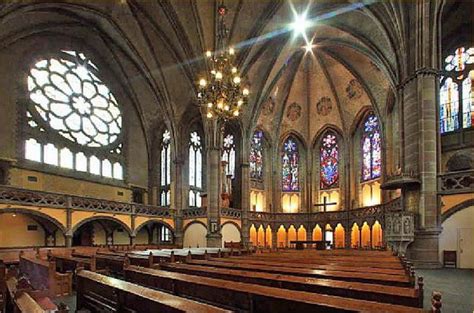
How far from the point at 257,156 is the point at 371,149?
32.0 feet

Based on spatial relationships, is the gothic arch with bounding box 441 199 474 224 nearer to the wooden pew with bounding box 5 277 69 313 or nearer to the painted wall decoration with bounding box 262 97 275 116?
the wooden pew with bounding box 5 277 69 313

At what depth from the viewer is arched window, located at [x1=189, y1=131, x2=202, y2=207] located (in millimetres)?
31859

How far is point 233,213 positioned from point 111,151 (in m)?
10.2

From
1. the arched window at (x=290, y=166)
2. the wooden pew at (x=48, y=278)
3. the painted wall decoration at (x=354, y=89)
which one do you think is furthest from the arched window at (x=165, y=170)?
the wooden pew at (x=48, y=278)

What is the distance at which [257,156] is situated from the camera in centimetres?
3538

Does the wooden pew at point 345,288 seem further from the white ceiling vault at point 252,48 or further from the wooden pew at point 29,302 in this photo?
the white ceiling vault at point 252,48

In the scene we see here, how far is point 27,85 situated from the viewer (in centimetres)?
2469

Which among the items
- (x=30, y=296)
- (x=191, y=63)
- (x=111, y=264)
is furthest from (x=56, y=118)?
(x=30, y=296)

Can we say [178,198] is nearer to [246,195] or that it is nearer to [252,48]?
[246,195]

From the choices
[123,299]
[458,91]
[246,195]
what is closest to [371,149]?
[458,91]

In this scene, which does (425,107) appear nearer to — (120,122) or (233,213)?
(233,213)

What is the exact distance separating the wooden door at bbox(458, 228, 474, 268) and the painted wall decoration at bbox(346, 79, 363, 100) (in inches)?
692

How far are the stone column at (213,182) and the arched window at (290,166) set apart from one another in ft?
34.4

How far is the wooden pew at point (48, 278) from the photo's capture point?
837 centimetres
